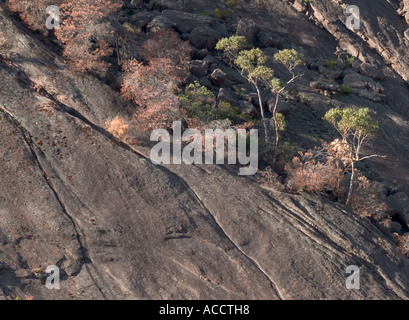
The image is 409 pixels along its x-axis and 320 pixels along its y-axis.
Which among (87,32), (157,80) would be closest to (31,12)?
(87,32)

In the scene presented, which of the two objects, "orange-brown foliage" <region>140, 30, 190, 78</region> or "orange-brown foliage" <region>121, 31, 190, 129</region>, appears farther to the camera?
"orange-brown foliage" <region>140, 30, 190, 78</region>

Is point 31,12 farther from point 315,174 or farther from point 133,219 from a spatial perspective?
point 315,174

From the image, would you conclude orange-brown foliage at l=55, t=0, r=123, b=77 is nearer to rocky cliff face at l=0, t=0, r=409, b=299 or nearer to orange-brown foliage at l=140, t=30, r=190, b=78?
rocky cliff face at l=0, t=0, r=409, b=299

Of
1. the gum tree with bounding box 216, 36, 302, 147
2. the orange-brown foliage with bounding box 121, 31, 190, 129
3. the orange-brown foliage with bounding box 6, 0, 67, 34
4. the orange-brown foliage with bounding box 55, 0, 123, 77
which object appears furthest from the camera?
the orange-brown foliage with bounding box 6, 0, 67, 34

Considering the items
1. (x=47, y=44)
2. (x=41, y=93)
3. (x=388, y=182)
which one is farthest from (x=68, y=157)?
(x=388, y=182)

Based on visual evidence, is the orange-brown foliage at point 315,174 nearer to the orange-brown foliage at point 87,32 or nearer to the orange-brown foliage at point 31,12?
the orange-brown foliage at point 87,32

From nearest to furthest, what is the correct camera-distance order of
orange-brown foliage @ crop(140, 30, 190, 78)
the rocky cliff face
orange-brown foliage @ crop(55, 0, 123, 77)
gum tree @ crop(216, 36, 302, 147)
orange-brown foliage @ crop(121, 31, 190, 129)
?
the rocky cliff face → orange-brown foliage @ crop(121, 31, 190, 129) → orange-brown foliage @ crop(55, 0, 123, 77) → gum tree @ crop(216, 36, 302, 147) → orange-brown foliage @ crop(140, 30, 190, 78)

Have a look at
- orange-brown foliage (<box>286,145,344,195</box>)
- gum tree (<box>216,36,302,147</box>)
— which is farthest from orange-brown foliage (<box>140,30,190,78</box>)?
orange-brown foliage (<box>286,145,344,195</box>)

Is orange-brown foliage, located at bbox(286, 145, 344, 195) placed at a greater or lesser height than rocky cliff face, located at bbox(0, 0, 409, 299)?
greater

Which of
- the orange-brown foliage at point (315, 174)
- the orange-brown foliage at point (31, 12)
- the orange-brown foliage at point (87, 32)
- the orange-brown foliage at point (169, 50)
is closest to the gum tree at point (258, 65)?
the orange-brown foliage at point (169, 50)
